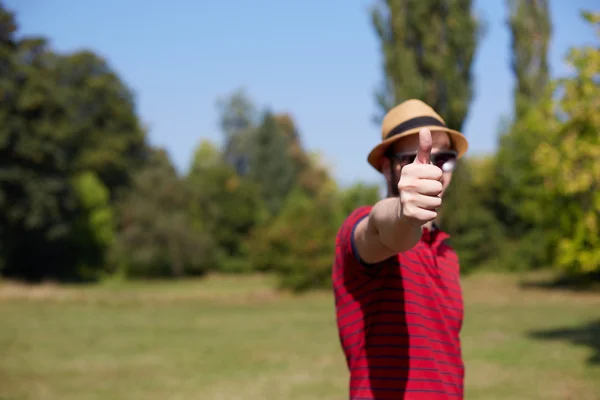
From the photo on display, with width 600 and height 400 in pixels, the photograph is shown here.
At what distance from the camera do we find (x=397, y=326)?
2346mm

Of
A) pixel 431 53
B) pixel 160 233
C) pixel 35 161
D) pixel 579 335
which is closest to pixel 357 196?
pixel 160 233

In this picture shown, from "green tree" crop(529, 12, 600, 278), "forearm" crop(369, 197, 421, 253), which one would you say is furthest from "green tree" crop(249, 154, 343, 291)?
"forearm" crop(369, 197, 421, 253)

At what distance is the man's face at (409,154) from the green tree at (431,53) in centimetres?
2647

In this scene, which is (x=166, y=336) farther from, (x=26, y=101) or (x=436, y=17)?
(x=26, y=101)

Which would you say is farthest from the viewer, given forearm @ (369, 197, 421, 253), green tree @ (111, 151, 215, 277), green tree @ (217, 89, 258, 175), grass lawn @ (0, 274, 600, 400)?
green tree @ (217, 89, 258, 175)

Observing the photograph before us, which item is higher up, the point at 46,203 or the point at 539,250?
the point at 46,203

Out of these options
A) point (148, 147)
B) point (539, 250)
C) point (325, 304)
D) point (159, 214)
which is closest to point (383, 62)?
point (325, 304)

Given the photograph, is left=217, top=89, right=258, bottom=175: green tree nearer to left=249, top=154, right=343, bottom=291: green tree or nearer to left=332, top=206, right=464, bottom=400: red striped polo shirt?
left=249, top=154, right=343, bottom=291: green tree

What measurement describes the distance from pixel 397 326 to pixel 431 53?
28064 mm

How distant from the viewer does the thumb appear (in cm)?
163

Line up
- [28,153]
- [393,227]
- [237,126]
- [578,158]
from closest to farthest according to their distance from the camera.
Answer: [393,227] < [578,158] < [28,153] < [237,126]

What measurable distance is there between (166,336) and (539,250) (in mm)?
23707

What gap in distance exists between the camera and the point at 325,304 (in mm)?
26438

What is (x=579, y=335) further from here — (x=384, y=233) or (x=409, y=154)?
(x=384, y=233)
